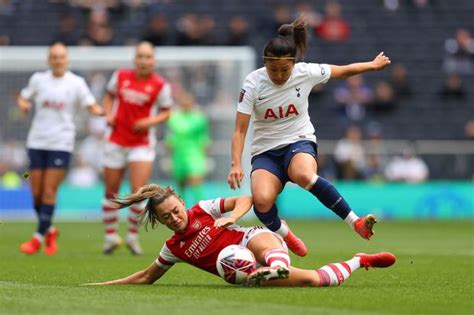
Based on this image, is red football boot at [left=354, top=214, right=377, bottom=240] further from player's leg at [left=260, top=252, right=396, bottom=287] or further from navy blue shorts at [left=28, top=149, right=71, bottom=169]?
navy blue shorts at [left=28, top=149, right=71, bottom=169]

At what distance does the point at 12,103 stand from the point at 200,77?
A: 3827mm

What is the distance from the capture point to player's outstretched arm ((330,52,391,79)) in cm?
1062

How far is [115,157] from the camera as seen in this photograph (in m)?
15.1

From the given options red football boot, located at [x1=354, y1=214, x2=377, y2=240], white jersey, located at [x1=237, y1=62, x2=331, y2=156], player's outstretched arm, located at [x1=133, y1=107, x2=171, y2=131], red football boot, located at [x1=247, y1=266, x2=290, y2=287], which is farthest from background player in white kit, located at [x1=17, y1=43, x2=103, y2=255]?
red football boot, located at [x1=247, y1=266, x2=290, y2=287]

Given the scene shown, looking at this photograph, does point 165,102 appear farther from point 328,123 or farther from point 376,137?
point 328,123

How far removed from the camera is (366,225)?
10.0 metres

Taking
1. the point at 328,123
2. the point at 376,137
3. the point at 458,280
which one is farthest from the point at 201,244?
the point at 328,123

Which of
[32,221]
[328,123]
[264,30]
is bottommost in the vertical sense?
[32,221]

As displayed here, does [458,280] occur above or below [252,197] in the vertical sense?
below

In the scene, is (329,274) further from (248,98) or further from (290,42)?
(290,42)

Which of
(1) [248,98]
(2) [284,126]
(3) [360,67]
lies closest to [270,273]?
(1) [248,98]

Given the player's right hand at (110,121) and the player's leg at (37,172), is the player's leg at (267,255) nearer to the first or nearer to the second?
the player's right hand at (110,121)

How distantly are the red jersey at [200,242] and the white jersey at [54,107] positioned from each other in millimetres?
5677

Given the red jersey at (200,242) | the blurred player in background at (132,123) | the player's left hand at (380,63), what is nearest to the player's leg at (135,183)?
the blurred player in background at (132,123)
